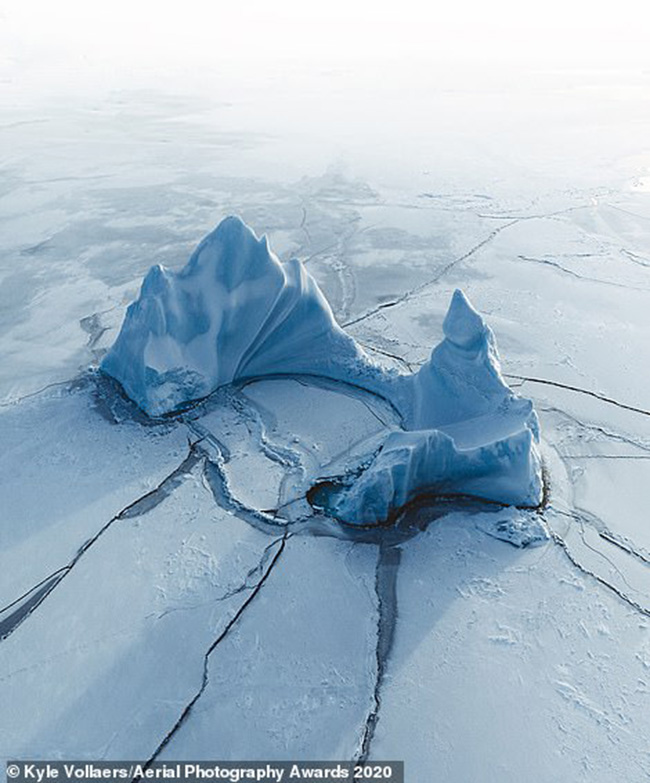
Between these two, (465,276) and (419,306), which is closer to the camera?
(419,306)

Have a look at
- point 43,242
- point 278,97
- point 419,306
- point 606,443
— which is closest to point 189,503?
point 606,443

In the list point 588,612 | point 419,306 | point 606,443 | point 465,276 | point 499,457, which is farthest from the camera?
point 465,276

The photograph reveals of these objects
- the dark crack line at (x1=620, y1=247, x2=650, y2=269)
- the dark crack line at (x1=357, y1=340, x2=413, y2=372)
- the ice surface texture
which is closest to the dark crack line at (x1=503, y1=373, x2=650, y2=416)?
the dark crack line at (x1=357, y1=340, x2=413, y2=372)

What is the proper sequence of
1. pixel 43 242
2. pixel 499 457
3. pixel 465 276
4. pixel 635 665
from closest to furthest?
1. pixel 635 665
2. pixel 499 457
3. pixel 465 276
4. pixel 43 242

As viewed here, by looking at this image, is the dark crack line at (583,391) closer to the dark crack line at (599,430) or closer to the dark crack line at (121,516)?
the dark crack line at (599,430)

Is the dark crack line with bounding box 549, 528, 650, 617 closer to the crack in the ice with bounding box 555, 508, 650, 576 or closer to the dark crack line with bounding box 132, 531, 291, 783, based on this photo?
the crack in the ice with bounding box 555, 508, 650, 576

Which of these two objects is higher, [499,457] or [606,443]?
[499,457]

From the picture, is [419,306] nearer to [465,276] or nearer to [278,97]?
[465,276]
